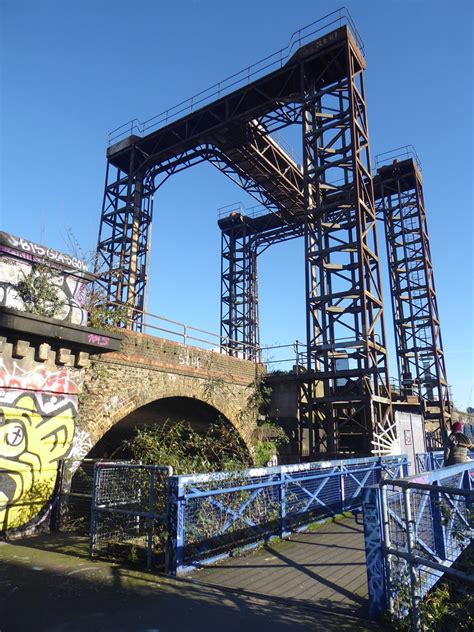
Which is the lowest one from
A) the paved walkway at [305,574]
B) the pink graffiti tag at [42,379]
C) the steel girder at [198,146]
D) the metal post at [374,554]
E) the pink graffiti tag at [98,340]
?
the paved walkway at [305,574]

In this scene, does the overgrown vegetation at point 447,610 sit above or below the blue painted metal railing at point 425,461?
below

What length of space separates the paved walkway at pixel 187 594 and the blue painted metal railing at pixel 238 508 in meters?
0.37

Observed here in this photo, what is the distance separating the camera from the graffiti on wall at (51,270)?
8016mm

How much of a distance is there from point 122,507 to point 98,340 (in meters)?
3.52

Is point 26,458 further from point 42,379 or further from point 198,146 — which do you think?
point 198,146

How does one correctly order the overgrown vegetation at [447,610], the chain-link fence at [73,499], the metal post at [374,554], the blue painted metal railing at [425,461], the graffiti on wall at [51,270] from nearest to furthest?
the overgrown vegetation at [447,610]
the metal post at [374,554]
the graffiti on wall at [51,270]
the chain-link fence at [73,499]
the blue painted metal railing at [425,461]

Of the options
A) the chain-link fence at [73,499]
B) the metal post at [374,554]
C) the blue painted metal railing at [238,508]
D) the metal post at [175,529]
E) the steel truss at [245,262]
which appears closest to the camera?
the metal post at [374,554]

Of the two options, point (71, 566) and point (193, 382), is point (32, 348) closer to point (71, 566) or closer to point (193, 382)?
point (71, 566)

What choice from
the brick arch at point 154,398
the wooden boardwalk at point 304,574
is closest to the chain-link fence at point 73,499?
the brick arch at point 154,398

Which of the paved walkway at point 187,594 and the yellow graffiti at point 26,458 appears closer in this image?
the paved walkway at point 187,594

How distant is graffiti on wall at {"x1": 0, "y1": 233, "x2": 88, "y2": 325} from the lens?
26.3 feet

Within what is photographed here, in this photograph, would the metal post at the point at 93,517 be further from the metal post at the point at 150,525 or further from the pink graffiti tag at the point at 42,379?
the pink graffiti tag at the point at 42,379

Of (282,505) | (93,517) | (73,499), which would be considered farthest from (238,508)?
(73,499)

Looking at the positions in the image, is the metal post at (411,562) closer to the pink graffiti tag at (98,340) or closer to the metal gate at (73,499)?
the metal gate at (73,499)
